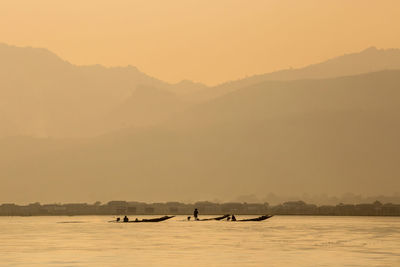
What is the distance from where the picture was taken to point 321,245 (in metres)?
71.0

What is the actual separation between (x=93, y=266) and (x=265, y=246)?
2400cm

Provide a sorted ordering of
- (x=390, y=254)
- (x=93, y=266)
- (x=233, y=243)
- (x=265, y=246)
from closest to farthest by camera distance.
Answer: (x=93, y=266) → (x=390, y=254) → (x=265, y=246) → (x=233, y=243)

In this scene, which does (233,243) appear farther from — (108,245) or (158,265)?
(158,265)

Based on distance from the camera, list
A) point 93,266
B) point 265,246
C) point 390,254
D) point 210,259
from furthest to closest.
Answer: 1. point 265,246
2. point 390,254
3. point 210,259
4. point 93,266

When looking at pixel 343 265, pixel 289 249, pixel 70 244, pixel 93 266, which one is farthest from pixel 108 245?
pixel 343 265

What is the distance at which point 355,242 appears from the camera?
78062 mm

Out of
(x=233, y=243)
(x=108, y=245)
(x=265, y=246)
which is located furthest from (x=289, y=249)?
(x=108, y=245)

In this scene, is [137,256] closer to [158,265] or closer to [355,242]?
[158,265]

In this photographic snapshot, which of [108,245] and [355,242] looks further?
[355,242]

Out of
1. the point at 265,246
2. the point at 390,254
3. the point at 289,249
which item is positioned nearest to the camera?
the point at 390,254

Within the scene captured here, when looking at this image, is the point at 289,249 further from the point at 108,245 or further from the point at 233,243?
the point at 108,245

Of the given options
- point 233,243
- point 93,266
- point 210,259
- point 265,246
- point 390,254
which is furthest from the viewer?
point 233,243

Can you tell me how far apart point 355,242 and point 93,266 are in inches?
1410

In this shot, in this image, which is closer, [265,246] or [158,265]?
[158,265]
